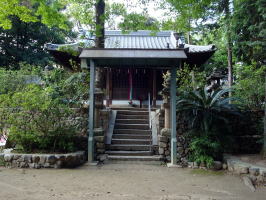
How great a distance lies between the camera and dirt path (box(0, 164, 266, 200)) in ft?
13.9

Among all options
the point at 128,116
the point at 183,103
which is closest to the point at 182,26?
the point at 183,103

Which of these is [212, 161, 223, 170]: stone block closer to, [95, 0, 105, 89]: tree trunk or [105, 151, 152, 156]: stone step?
[105, 151, 152, 156]: stone step

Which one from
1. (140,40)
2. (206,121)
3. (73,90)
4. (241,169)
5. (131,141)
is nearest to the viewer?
(241,169)

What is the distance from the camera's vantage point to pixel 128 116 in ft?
31.8

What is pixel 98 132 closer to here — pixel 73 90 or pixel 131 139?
pixel 131 139

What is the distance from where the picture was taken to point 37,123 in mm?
6586

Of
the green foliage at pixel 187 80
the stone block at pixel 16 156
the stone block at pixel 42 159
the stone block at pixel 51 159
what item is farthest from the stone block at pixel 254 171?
the stone block at pixel 16 156

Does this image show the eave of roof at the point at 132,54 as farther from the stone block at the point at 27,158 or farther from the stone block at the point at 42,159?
the stone block at the point at 27,158

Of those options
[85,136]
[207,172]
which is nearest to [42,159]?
[85,136]

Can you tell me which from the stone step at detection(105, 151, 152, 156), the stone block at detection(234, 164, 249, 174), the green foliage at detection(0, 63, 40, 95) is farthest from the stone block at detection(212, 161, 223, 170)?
the green foliage at detection(0, 63, 40, 95)

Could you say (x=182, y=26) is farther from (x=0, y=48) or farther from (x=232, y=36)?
(x=0, y=48)

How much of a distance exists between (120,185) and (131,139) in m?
3.18

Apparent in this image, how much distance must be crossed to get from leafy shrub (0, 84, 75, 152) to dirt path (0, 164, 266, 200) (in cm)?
84

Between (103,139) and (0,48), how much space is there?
16.5 m
